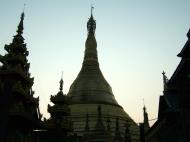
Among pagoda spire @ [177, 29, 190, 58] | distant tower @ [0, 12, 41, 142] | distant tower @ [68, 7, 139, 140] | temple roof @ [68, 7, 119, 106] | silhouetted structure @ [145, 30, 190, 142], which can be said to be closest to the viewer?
silhouetted structure @ [145, 30, 190, 142]

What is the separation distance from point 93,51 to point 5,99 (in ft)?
117

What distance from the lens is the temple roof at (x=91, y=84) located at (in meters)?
48.9

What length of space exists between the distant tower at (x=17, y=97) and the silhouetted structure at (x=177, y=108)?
9685mm

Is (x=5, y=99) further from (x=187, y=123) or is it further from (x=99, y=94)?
(x=99, y=94)

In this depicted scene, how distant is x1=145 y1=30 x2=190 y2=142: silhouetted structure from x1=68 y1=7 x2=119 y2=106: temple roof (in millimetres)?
24557

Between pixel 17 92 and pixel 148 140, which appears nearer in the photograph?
pixel 17 92

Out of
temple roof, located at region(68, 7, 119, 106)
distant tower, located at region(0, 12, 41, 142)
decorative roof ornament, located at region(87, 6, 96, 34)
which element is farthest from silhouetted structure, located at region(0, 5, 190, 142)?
decorative roof ornament, located at region(87, 6, 96, 34)

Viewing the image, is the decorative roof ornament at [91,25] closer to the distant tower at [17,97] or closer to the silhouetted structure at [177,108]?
the distant tower at [17,97]

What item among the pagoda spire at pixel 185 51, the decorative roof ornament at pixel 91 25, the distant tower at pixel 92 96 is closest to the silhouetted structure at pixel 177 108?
the pagoda spire at pixel 185 51

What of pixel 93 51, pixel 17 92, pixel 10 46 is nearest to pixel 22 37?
pixel 10 46

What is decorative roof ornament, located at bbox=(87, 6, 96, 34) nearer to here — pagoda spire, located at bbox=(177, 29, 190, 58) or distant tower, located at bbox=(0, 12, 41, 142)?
distant tower, located at bbox=(0, 12, 41, 142)

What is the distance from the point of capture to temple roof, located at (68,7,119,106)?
48.9 meters

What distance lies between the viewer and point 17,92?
22.4m

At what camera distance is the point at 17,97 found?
23141mm
